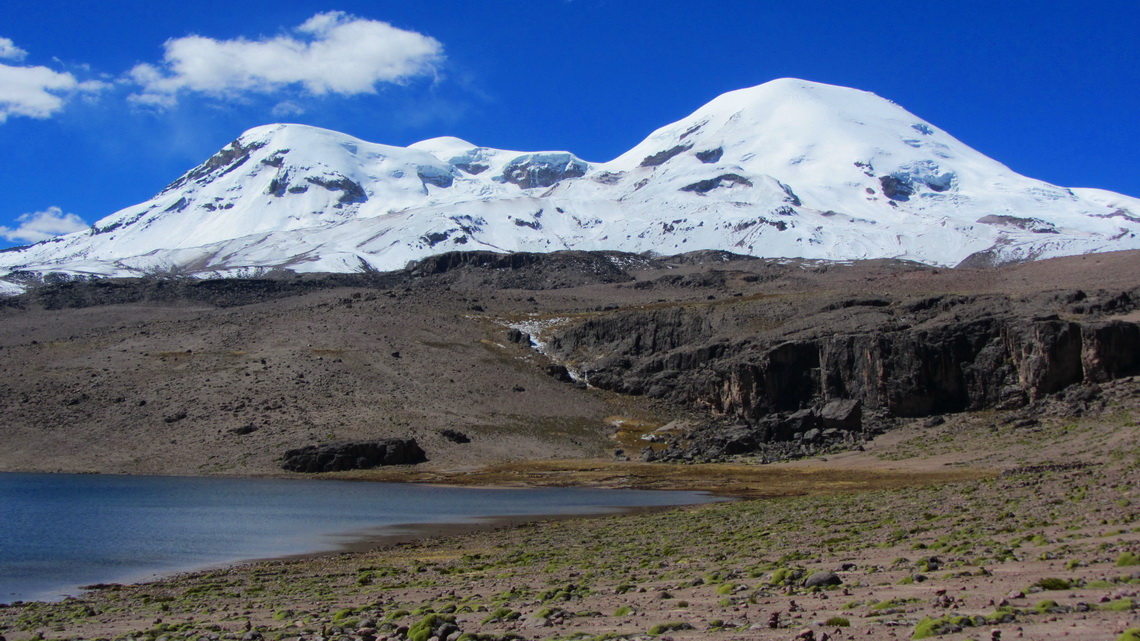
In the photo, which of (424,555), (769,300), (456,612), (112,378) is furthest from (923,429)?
(112,378)

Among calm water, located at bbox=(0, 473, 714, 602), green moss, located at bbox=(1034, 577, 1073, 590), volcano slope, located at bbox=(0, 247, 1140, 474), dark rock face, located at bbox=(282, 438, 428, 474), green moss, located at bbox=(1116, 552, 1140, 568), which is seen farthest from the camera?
volcano slope, located at bbox=(0, 247, 1140, 474)

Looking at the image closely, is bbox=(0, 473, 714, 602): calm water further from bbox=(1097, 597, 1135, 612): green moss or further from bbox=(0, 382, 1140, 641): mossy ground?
bbox=(1097, 597, 1135, 612): green moss

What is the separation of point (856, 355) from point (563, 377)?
37953mm

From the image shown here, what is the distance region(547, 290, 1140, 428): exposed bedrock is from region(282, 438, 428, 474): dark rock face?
35582mm

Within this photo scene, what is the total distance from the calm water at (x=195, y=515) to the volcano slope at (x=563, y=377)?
17.0 meters

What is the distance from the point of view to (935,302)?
114 meters

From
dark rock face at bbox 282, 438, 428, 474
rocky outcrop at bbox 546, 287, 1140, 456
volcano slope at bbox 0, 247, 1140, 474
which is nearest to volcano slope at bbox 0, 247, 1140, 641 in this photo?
volcano slope at bbox 0, 247, 1140, 474

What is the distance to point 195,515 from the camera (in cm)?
4906

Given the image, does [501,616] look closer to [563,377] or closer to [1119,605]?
[1119,605]

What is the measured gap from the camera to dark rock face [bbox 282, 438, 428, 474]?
85188 mm

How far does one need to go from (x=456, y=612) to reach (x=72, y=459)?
80.0 metres

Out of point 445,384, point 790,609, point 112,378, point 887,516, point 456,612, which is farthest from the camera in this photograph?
point 445,384

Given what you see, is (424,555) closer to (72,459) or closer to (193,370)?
(72,459)

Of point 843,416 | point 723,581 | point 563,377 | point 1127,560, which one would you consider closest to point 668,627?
point 723,581
